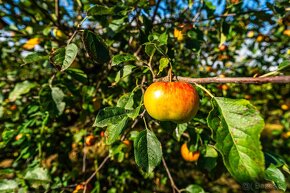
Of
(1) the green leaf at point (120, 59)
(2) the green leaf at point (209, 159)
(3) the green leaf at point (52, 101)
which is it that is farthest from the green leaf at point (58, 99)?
(2) the green leaf at point (209, 159)

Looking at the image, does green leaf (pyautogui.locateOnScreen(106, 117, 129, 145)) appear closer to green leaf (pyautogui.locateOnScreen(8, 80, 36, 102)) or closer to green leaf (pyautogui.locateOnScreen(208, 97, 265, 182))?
green leaf (pyautogui.locateOnScreen(208, 97, 265, 182))

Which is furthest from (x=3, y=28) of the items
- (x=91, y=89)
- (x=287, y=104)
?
(x=287, y=104)

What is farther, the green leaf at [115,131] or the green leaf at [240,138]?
the green leaf at [115,131]

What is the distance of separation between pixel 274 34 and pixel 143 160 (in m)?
2.48

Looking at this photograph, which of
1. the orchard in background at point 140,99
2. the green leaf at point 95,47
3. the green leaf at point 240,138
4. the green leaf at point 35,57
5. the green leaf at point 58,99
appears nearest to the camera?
the green leaf at point 240,138

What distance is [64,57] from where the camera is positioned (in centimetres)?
117

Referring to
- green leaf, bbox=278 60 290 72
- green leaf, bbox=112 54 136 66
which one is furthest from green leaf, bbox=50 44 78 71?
green leaf, bbox=278 60 290 72

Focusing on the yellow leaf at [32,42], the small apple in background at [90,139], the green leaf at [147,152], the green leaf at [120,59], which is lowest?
the small apple in background at [90,139]

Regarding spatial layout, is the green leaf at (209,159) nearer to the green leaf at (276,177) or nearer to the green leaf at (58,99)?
the green leaf at (276,177)

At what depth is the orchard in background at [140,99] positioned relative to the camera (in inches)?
35.7

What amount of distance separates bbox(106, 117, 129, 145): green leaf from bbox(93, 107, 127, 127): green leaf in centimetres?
2

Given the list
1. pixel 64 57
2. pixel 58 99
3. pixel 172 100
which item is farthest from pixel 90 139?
pixel 172 100

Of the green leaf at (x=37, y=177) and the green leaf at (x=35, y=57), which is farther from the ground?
the green leaf at (x=35, y=57)

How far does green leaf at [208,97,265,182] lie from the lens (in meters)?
0.75
